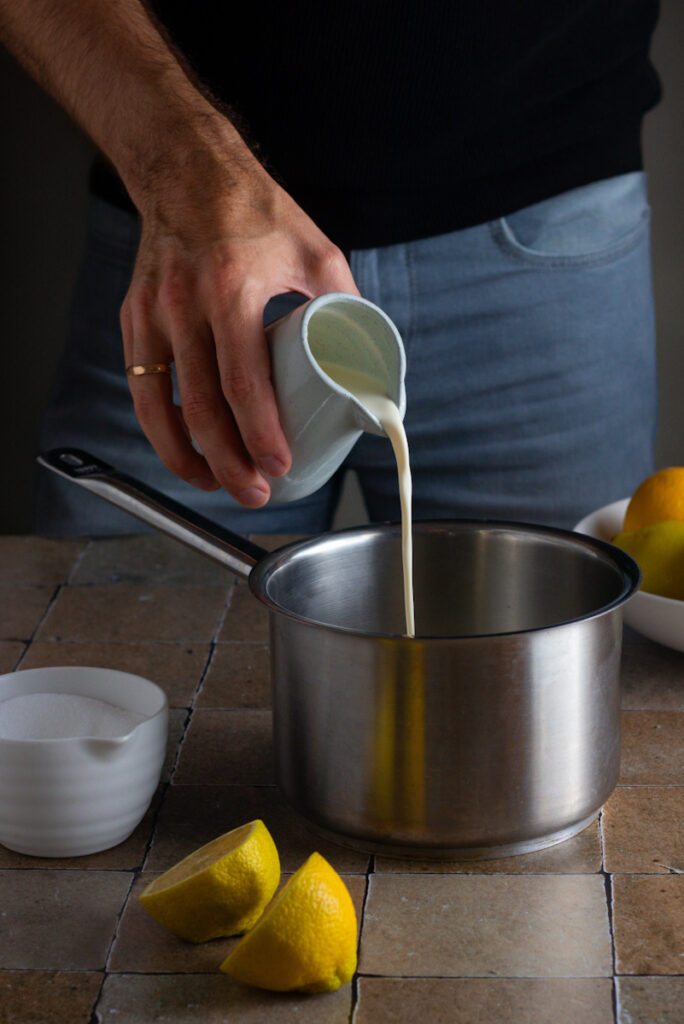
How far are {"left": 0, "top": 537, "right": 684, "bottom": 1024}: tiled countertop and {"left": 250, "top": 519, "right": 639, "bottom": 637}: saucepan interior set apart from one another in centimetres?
12

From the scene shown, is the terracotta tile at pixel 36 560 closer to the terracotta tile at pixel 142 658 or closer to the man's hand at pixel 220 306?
the terracotta tile at pixel 142 658

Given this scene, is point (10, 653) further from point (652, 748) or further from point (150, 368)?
point (652, 748)

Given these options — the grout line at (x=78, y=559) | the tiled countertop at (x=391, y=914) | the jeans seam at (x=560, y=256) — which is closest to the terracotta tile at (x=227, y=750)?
the tiled countertop at (x=391, y=914)

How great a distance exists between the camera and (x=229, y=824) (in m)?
0.78

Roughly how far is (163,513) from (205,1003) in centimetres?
39

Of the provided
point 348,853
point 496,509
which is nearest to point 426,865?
point 348,853

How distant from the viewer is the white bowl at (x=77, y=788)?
708 millimetres

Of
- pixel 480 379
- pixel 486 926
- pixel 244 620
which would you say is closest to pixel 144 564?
pixel 244 620

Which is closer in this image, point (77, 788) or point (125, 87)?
point (77, 788)

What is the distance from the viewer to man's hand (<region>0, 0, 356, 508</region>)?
80cm

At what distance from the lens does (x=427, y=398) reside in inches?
55.0

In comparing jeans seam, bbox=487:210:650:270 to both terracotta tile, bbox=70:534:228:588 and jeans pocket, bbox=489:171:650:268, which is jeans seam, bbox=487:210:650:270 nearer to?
jeans pocket, bbox=489:171:650:268

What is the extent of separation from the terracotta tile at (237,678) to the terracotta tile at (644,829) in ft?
0.98

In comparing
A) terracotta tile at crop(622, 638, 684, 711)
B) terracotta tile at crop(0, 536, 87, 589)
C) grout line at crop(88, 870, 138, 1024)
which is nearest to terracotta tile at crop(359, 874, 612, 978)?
grout line at crop(88, 870, 138, 1024)
